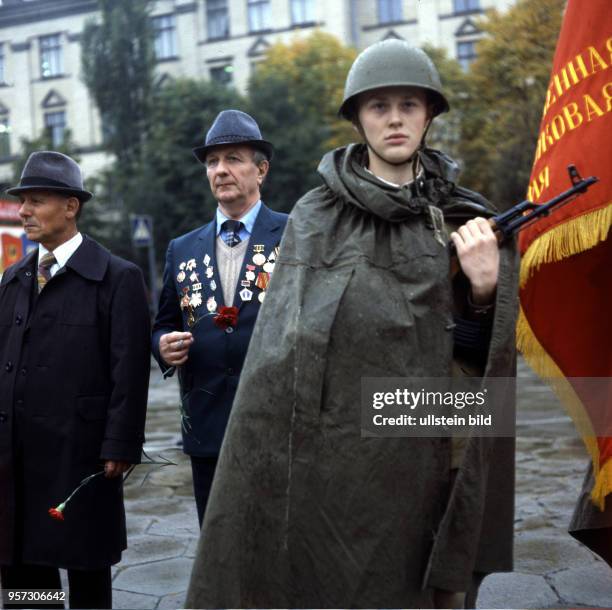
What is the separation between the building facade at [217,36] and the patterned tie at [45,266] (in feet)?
105

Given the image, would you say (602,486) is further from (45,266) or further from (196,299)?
(45,266)

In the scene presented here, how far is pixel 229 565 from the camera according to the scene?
238 centimetres

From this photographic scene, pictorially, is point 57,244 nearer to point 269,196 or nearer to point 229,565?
point 229,565

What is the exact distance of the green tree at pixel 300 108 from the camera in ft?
95.8

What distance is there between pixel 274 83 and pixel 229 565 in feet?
96.6

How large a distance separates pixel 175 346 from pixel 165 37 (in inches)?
1589

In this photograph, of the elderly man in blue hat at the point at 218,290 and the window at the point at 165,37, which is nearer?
the elderly man in blue hat at the point at 218,290

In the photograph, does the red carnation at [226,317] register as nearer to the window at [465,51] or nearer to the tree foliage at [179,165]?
the tree foliage at [179,165]

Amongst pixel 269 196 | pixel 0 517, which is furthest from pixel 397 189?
pixel 269 196

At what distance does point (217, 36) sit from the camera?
1604 inches

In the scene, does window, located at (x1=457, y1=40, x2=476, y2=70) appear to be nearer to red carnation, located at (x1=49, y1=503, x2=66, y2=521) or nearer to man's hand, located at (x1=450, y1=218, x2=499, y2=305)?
red carnation, located at (x1=49, y1=503, x2=66, y2=521)

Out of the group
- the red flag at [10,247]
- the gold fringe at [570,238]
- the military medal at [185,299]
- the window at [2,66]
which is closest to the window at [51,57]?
the red flag at [10,247]

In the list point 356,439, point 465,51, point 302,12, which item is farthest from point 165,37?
point 356,439

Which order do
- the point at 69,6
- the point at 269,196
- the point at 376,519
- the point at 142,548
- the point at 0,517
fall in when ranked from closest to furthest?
the point at 376,519 → the point at 0,517 → the point at 142,548 → the point at 269,196 → the point at 69,6
